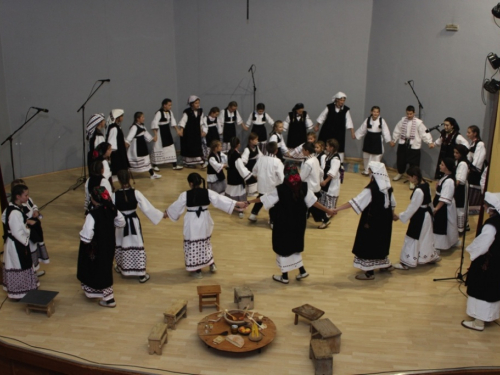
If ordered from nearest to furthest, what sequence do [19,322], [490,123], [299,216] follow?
[19,322] < [299,216] < [490,123]

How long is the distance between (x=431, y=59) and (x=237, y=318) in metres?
6.89

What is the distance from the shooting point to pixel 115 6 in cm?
1080

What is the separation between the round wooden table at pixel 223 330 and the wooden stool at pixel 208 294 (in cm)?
33

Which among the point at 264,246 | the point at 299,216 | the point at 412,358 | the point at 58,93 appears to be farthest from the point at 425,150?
the point at 58,93

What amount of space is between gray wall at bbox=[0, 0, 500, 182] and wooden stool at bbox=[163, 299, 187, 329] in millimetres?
5907

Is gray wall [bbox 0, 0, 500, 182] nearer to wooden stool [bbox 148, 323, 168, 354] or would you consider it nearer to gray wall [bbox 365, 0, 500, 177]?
gray wall [bbox 365, 0, 500, 177]

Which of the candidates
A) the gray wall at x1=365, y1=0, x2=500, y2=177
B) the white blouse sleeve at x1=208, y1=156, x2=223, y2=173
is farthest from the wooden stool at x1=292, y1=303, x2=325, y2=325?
the gray wall at x1=365, y1=0, x2=500, y2=177

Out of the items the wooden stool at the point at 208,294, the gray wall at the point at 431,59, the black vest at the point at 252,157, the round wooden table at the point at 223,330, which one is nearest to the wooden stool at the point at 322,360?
the round wooden table at the point at 223,330

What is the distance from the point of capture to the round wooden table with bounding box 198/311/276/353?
471 centimetres

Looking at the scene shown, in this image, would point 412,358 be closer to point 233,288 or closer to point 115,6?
point 233,288

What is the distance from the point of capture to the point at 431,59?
9898 mm

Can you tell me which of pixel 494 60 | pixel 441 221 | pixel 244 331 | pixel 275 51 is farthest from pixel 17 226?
pixel 275 51

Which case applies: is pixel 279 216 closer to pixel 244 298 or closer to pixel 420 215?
pixel 244 298

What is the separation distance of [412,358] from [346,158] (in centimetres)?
757
